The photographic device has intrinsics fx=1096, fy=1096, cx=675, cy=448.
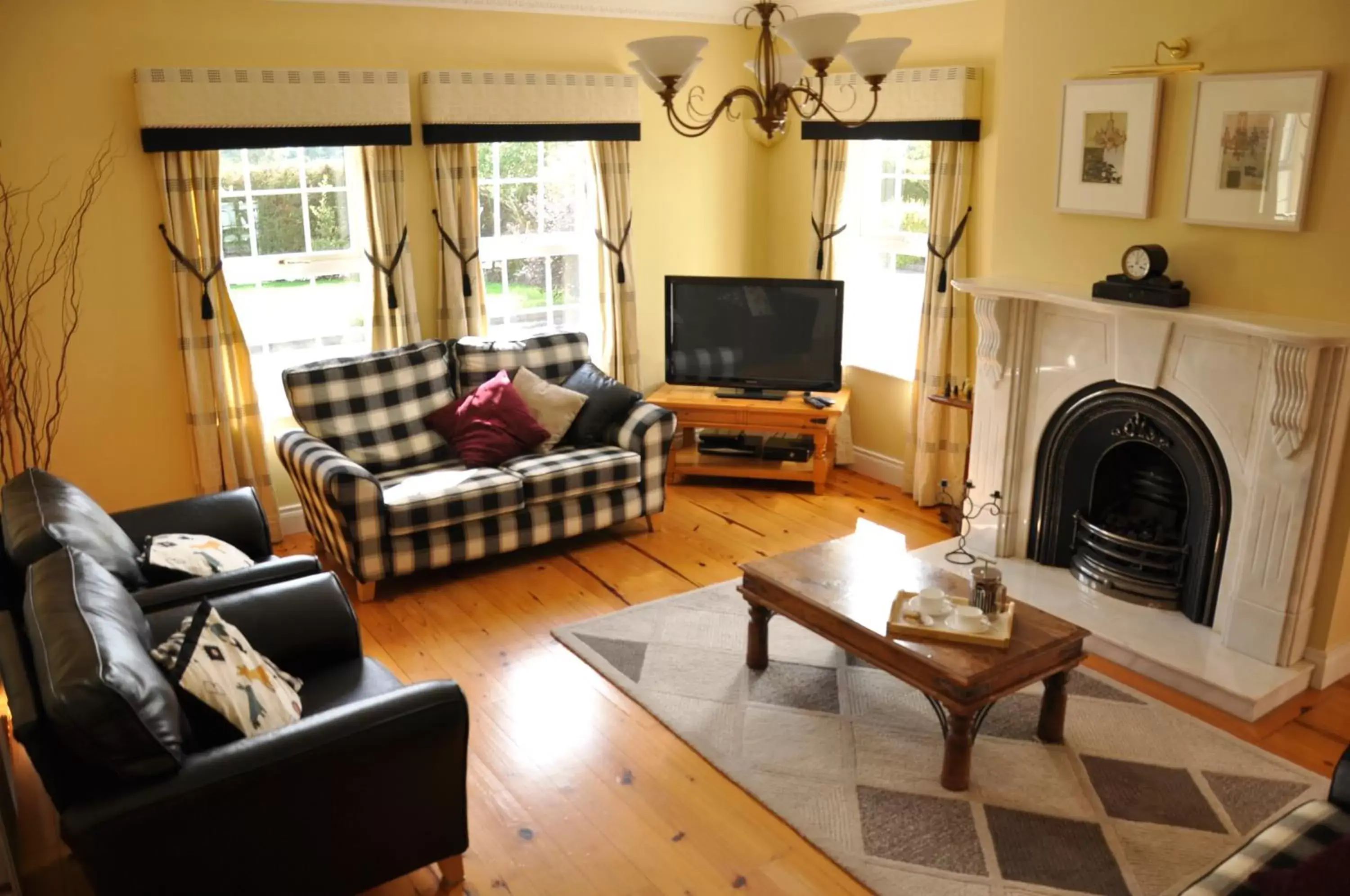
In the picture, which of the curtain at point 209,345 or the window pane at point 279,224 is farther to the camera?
the window pane at point 279,224

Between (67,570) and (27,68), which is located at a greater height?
(27,68)

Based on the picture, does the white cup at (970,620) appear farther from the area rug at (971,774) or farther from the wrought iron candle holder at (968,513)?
the wrought iron candle holder at (968,513)

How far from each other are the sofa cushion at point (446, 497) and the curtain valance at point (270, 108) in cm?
159

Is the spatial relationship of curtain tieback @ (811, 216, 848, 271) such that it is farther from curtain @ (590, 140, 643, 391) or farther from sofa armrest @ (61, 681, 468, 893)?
sofa armrest @ (61, 681, 468, 893)

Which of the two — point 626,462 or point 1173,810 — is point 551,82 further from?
point 1173,810

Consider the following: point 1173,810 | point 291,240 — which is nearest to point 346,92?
point 291,240

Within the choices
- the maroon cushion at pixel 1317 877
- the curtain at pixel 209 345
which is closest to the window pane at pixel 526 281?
the curtain at pixel 209 345

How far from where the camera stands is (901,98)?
5.49 meters

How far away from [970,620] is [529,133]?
11.4 feet

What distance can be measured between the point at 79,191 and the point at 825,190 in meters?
3.69

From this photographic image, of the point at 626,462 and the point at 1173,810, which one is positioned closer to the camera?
the point at 1173,810

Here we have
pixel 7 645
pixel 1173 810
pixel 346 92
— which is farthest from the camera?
pixel 346 92

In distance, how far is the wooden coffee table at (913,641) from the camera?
3230 millimetres

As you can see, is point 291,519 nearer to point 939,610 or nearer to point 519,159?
point 519,159
